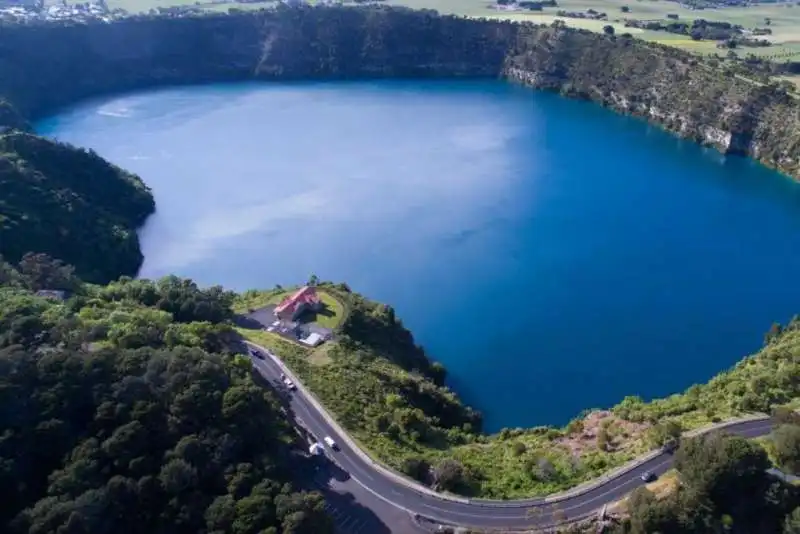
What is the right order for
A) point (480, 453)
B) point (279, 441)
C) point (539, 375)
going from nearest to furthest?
point (279, 441) < point (480, 453) < point (539, 375)

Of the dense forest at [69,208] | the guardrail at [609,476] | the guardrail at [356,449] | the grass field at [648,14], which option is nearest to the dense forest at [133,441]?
the guardrail at [356,449]

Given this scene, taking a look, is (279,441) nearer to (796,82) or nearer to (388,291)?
(388,291)

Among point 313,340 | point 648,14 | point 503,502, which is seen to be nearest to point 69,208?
point 313,340

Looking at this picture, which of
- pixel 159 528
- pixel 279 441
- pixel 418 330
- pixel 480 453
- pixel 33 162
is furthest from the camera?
pixel 33 162

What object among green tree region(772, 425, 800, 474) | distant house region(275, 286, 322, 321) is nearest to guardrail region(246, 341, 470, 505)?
distant house region(275, 286, 322, 321)

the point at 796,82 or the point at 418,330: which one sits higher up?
the point at 796,82

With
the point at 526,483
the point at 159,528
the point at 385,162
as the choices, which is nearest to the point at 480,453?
the point at 526,483
